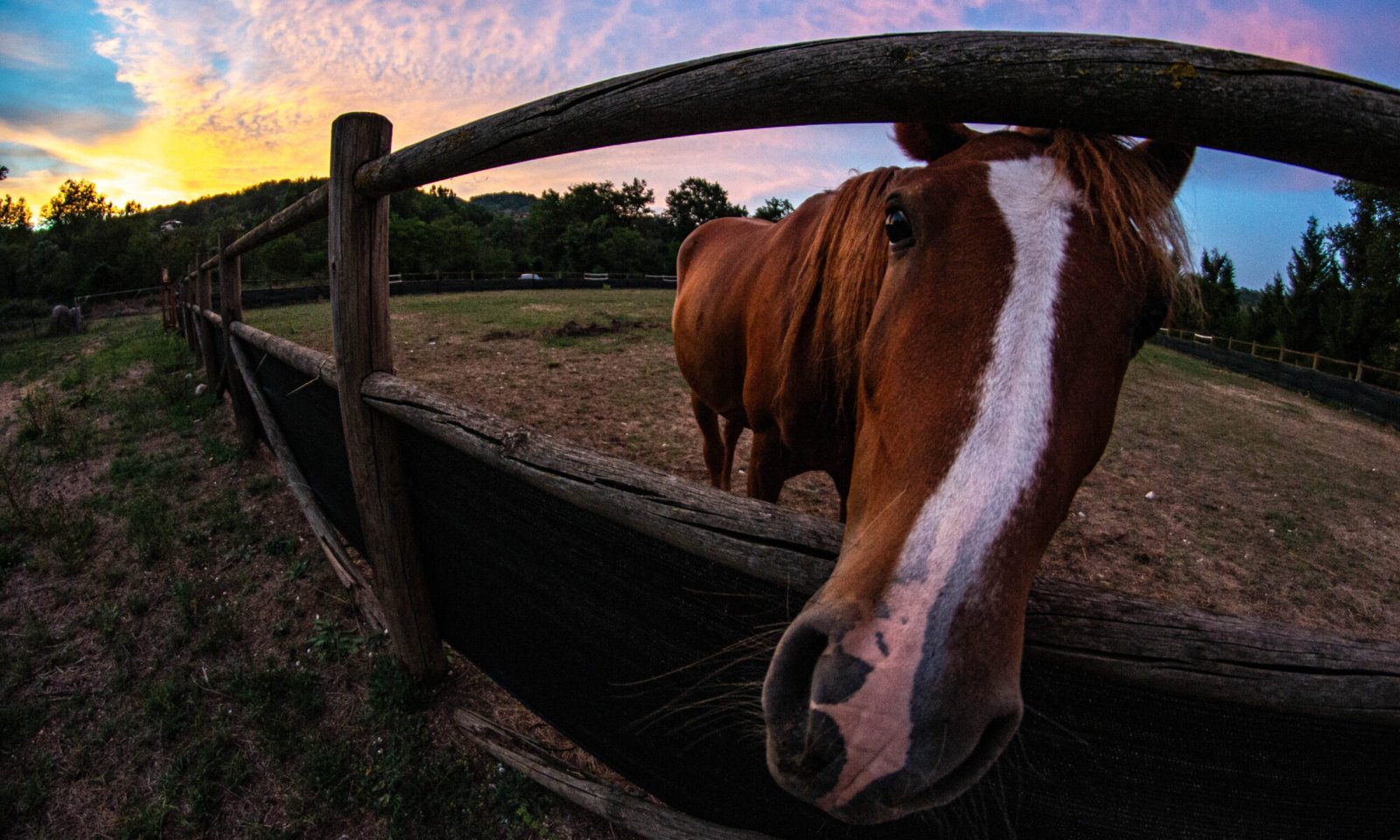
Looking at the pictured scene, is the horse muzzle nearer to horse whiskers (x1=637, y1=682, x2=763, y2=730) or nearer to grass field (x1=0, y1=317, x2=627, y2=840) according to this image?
horse whiskers (x1=637, y1=682, x2=763, y2=730)

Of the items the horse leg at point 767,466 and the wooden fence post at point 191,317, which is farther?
the wooden fence post at point 191,317

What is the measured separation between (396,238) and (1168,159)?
165 ft

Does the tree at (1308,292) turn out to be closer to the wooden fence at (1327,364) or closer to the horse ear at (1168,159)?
the wooden fence at (1327,364)

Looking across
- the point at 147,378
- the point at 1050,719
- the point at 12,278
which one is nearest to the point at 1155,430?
the point at 1050,719

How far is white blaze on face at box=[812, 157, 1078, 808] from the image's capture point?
0.73m

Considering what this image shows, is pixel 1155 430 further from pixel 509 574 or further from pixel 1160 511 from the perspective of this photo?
pixel 509 574

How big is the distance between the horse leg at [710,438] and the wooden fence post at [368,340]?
242 cm

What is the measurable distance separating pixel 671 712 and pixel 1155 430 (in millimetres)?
9597

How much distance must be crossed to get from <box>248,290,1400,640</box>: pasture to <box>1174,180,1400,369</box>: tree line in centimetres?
462

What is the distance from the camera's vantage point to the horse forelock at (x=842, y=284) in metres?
1.68

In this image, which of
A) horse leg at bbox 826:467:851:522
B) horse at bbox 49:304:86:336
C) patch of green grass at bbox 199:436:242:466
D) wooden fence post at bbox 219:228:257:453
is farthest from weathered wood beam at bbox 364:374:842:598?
horse at bbox 49:304:86:336

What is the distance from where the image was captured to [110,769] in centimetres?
217

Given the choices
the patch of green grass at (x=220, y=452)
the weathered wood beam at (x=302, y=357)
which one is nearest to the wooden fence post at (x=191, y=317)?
Result: the patch of green grass at (x=220, y=452)

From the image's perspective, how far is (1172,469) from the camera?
21.5 feet
